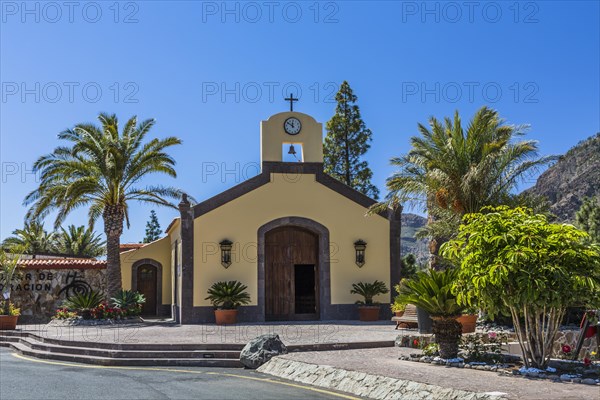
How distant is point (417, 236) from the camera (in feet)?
79.1

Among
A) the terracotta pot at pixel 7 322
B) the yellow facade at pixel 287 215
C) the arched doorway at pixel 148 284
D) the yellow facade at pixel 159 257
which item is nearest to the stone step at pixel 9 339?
the terracotta pot at pixel 7 322

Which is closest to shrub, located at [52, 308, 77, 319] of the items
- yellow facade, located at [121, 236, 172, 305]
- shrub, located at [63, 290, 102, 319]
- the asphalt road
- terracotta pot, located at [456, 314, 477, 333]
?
shrub, located at [63, 290, 102, 319]

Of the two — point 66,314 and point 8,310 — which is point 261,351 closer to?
point 8,310

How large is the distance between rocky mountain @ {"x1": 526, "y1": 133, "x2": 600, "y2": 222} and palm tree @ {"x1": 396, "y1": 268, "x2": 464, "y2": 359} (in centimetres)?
5773

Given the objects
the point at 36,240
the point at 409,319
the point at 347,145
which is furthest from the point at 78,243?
the point at 409,319

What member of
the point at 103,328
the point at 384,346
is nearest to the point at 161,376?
the point at 384,346

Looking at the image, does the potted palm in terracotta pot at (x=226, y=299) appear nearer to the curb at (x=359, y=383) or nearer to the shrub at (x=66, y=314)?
the shrub at (x=66, y=314)

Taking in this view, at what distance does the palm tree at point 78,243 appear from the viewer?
50344mm

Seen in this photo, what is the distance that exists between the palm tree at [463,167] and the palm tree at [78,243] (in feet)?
116

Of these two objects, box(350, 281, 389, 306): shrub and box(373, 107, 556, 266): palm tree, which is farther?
box(350, 281, 389, 306): shrub

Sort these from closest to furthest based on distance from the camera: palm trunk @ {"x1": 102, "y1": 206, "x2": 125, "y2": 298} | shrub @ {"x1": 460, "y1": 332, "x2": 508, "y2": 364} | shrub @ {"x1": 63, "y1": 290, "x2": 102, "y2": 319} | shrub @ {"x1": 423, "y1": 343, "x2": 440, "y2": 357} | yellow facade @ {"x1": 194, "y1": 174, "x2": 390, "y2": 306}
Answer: shrub @ {"x1": 460, "y1": 332, "x2": 508, "y2": 364}
shrub @ {"x1": 423, "y1": 343, "x2": 440, "y2": 357}
yellow facade @ {"x1": 194, "y1": 174, "x2": 390, "y2": 306}
shrub @ {"x1": 63, "y1": 290, "x2": 102, "y2": 319}
palm trunk @ {"x1": 102, "y1": 206, "x2": 125, "y2": 298}

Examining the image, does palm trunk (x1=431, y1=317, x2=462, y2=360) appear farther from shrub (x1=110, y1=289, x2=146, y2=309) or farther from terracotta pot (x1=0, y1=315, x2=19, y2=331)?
terracotta pot (x1=0, y1=315, x2=19, y2=331)

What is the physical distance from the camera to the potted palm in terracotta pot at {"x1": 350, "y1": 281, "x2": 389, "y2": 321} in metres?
23.2

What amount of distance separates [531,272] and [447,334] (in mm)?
2396
